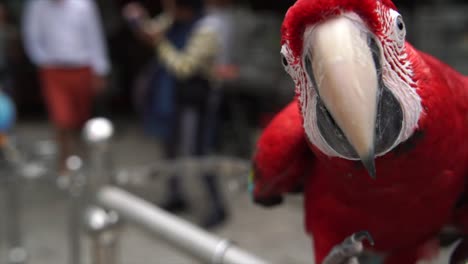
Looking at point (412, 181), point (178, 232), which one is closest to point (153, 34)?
point (178, 232)

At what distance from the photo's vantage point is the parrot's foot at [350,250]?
49cm

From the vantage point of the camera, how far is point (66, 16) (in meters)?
2.25

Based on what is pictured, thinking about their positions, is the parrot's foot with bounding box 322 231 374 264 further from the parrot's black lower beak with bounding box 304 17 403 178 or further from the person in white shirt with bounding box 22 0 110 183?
the person in white shirt with bounding box 22 0 110 183

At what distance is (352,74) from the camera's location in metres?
0.39

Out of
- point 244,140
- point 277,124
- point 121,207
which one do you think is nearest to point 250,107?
point 244,140

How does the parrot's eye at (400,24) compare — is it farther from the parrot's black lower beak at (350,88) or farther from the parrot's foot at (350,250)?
the parrot's foot at (350,250)

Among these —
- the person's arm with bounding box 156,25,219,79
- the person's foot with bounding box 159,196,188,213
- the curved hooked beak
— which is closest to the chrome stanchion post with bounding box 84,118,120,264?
the curved hooked beak

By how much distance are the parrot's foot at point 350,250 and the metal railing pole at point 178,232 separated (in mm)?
155

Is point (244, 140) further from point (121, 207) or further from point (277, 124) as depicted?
point (277, 124)

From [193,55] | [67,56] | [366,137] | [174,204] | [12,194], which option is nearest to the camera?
[366,137]

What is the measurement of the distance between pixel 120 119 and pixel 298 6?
151 inches

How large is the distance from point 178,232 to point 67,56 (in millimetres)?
1712

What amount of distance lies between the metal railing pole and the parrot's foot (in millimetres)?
155

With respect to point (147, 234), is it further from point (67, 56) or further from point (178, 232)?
point (67, 56)
